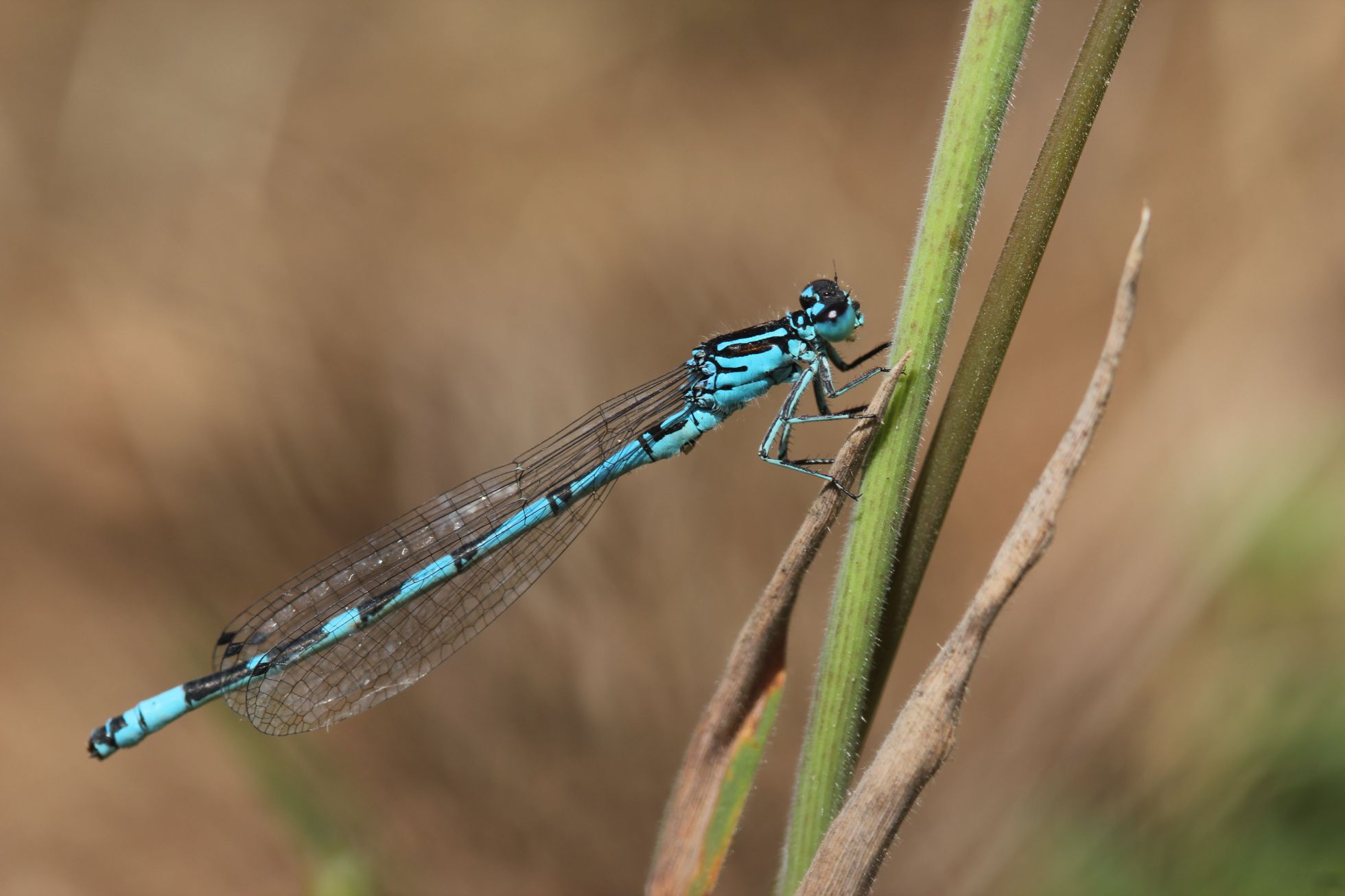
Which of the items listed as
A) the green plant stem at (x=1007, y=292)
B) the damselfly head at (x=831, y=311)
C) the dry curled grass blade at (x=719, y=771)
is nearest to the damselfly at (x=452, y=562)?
the damselfly head at (x=831, y=311)

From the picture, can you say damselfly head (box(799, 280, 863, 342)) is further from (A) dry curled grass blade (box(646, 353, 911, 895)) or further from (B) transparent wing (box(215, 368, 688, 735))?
(A) dry curled grass blade (box(646, 353, 911, 895))

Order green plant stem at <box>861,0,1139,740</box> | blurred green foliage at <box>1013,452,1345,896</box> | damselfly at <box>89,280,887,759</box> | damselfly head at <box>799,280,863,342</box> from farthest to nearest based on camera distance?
1. damselfly at <box>89,280,887,759</box>
2. damselfly head at <box>799,280,863,342</box>
3. blurred green foliage at <box>1013,452,1345,896</box>
4. green plant stem at <box>861,0,1139,740</box>

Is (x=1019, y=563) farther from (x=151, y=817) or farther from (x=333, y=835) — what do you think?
(x=151, y=817)

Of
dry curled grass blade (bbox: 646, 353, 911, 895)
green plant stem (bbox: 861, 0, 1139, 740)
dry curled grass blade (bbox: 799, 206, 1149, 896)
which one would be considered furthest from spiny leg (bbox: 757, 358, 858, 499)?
dry curled grass blade (bbox: 799, 206, 1149, 896)

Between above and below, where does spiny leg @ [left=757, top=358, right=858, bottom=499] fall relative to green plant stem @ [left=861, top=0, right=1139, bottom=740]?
above

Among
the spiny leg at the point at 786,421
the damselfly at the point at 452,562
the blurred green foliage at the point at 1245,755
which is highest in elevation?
the damselfly at the point at 452,562

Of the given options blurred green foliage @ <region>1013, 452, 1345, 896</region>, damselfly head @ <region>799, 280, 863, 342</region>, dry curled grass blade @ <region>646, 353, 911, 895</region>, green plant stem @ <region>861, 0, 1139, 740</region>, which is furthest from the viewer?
damselfly head @ <region>799, 280, 863, 342</region>

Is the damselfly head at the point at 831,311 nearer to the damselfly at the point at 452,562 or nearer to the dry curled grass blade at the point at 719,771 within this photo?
the damselfly at the point at 452,562
